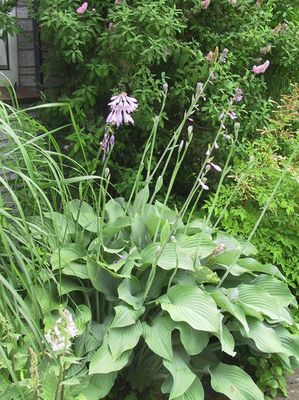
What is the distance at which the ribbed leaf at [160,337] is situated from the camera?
232 cm

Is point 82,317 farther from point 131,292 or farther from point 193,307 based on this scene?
point 193,307

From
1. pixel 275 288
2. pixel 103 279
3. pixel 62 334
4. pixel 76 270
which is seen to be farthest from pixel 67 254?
pixel 275 288

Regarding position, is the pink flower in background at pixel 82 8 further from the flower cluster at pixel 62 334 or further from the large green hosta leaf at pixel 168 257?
the flower cluster at pixel 62 334

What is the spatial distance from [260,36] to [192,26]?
46 centimetres

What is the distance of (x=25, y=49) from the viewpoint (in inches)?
169

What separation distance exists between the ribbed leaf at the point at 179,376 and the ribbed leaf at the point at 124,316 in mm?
223

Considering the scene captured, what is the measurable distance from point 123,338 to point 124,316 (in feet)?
0.31

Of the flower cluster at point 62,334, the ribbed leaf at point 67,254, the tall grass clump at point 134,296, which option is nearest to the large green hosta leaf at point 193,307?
the tall grass clump at point 134,296

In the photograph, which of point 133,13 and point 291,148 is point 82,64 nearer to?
point 133,13

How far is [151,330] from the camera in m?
2.41

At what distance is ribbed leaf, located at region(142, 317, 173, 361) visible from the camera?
2322 millimetres

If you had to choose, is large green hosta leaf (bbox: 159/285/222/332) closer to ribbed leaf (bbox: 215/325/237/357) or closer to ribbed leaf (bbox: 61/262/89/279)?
ribbed leaf (bbox: 215/325/237/357)

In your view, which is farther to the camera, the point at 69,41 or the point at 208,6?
the point at 208,6

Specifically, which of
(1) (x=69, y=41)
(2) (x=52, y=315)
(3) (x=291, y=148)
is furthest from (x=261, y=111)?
(2) (x=52, y=315)
